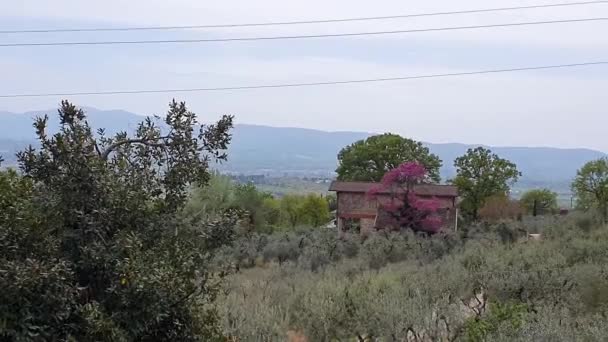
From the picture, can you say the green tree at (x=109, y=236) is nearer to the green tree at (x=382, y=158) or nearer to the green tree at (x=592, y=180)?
the green tree at (x=592, y=180)

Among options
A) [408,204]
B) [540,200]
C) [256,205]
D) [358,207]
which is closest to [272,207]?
[256,205]

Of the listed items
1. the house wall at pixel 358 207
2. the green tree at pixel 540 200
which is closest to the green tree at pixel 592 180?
the green tree at pixel 540 200

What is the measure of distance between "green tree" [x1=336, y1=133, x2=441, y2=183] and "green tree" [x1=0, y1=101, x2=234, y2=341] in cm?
3844

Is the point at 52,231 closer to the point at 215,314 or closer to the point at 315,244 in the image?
the point at 215,314

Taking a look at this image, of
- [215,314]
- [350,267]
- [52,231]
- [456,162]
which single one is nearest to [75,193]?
[52,231]

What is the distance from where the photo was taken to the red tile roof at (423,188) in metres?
28.6

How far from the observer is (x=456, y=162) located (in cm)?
3916

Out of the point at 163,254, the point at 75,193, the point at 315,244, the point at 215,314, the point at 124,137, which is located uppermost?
the point at 124,137

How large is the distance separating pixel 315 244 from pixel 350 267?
471cm

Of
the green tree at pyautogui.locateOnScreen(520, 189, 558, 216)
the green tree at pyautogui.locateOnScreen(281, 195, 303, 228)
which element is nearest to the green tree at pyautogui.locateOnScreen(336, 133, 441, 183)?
the green tree at pyautogui.locateOnScreen(281, 195, 303, 228)

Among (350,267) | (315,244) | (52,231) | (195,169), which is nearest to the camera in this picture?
(52,231)

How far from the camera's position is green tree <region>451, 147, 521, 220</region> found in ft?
126

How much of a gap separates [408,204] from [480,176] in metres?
13.8

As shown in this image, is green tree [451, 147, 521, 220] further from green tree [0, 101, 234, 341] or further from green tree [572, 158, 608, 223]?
green tree [0, 101, 234, 341]
